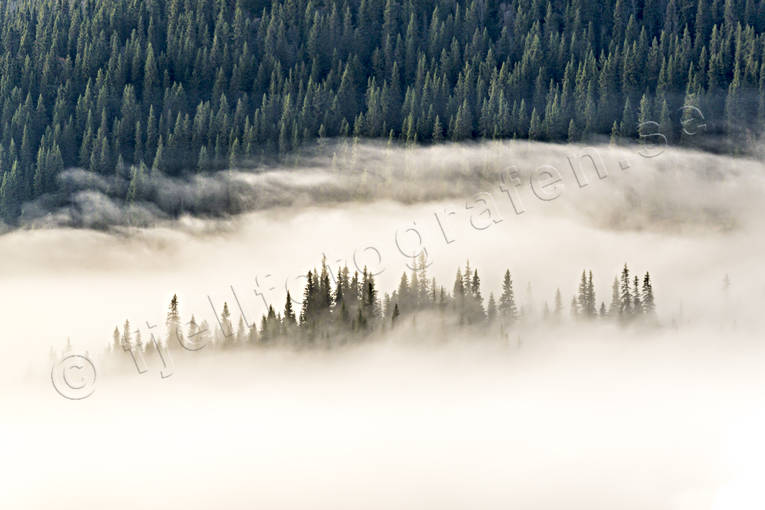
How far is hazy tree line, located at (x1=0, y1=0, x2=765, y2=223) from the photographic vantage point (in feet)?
569

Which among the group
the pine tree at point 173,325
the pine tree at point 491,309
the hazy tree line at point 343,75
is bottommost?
the pine tree at point 173,325

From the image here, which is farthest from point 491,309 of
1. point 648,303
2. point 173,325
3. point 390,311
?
point 173,325

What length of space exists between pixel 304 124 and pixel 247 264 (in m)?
14.6

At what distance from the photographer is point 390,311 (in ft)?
552

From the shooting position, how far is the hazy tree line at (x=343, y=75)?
173500 millimetres

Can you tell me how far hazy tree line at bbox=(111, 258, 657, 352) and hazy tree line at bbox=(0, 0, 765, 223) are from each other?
13.7 m

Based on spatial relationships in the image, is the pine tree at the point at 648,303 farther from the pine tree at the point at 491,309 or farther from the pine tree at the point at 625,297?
the pine tree at the point at 491,309

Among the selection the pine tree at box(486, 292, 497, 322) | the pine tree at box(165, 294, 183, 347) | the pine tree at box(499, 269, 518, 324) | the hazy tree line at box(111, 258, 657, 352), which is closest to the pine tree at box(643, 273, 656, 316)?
the hazy tree line at box(111, 258, 657, 352)

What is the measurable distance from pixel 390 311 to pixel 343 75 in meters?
25.4

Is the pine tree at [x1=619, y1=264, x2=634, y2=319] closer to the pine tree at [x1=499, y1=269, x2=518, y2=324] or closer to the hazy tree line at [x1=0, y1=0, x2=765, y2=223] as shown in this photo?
the pine tree at [x1=499, y1=269, x2=518, y2=324]

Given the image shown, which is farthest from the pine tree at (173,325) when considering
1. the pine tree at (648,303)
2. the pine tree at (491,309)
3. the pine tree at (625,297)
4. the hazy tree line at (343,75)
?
the pine tree at (648,303)

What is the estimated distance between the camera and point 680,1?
17912 cm

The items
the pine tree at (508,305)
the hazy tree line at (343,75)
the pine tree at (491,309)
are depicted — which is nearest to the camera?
the pine tree at (491,309)

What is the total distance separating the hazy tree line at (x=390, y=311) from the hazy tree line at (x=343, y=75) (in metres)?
13.7
